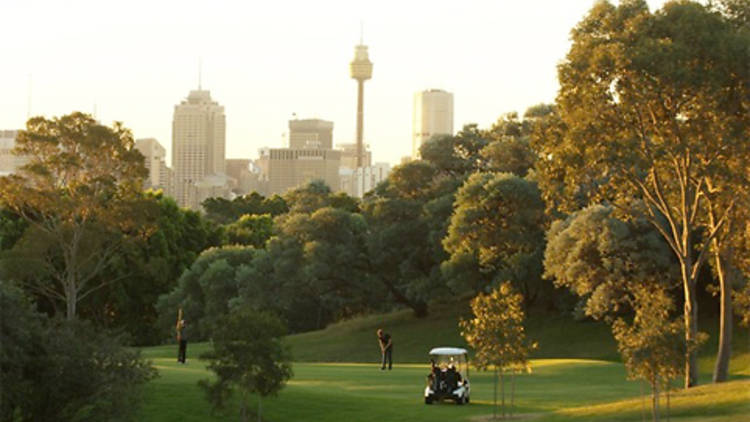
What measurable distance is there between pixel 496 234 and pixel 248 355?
34.6 m

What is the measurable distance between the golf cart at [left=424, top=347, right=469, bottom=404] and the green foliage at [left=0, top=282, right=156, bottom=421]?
8.90 meters

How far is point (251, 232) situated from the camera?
340ft

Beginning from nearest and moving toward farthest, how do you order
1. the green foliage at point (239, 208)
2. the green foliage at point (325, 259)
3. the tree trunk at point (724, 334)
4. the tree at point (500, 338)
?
the tree at point (500, 338), the tree trunk at point (724, 334), the green foliage at point (325, 259), the green foliage at point (239, 208)

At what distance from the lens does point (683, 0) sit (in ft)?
116

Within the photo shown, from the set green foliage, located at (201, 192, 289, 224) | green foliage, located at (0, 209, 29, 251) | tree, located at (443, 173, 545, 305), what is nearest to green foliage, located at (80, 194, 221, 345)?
green foliage, located at (0, 209, 29, 251)

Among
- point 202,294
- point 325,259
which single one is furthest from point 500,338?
point 202,294

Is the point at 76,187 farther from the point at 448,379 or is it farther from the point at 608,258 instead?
the point at 448,379

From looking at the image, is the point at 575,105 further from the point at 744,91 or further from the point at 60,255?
the point at 60,255

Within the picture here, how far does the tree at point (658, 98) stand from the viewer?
34156 mm

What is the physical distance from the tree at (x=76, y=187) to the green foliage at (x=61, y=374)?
135ft

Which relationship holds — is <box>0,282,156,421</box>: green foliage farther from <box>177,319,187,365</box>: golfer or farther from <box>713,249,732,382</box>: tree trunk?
<box>713,249,732,382</box>: tree trunk

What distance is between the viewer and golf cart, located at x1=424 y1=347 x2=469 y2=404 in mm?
34000

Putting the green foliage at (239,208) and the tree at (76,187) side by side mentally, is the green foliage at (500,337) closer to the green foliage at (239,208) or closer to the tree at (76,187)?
the tree at (76,187)

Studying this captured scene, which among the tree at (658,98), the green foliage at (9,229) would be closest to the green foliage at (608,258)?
the tree at (658,98)
